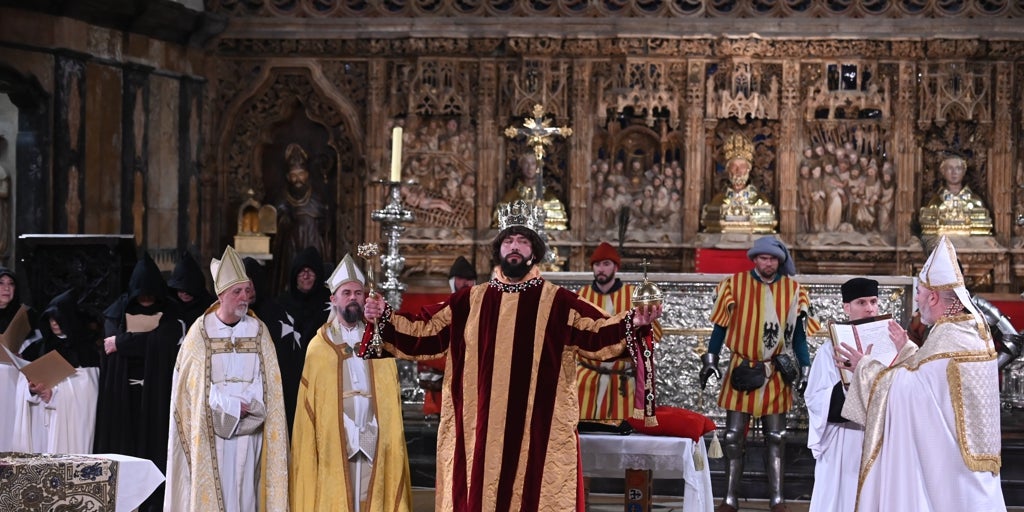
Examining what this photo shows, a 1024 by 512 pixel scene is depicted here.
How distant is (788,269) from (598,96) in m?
5.42

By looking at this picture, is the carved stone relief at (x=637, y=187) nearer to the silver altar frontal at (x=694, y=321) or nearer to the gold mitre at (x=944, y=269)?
the silver altar frontal at (x=694, y=321)

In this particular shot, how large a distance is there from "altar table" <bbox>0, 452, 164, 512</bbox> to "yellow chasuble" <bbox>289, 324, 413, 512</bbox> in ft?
4.58

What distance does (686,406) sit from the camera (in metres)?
10.4

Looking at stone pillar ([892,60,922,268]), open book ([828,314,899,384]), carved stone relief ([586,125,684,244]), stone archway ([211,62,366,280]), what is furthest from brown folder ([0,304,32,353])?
stone pillar ([892,60,922,268])

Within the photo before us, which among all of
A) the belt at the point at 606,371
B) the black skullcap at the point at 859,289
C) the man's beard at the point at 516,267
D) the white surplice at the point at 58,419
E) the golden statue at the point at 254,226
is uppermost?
the golden statue at the point at 254,226

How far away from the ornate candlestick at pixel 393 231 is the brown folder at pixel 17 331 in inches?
94.5

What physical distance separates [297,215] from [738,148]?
433cm

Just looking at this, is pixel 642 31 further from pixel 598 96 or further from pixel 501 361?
pixel 501 361

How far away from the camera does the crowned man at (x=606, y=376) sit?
8344mm

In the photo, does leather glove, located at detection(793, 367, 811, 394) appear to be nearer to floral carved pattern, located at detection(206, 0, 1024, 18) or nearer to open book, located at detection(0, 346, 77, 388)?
open book, located at detection(0, 346, 77, 388)

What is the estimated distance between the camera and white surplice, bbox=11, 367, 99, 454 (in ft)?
26.9

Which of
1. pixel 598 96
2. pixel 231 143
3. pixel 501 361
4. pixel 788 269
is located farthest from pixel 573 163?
pixel 501 361

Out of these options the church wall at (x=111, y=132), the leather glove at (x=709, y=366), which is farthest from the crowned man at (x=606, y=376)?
the church wall at (x=111, y=132)

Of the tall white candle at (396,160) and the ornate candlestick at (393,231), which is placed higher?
the tall white candle at (396,160)
